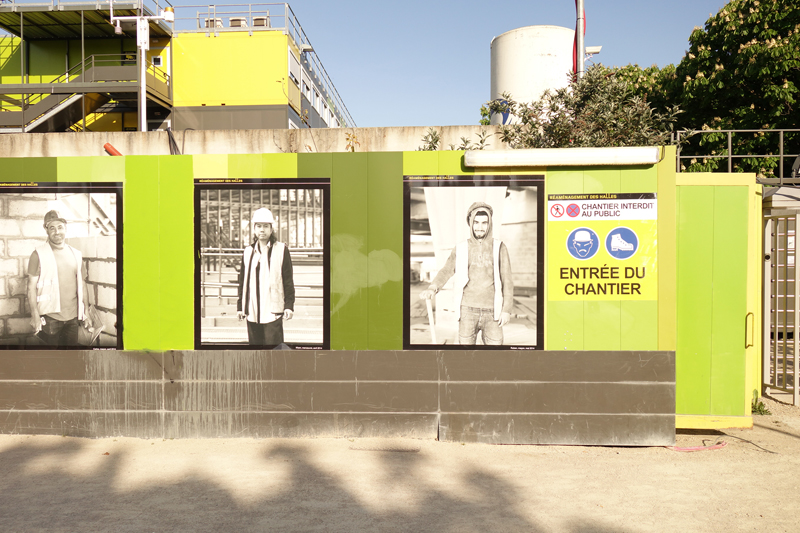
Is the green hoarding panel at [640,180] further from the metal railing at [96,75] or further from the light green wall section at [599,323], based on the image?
the metal railing at [96,75]

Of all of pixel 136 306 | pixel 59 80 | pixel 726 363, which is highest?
pixel 59 80

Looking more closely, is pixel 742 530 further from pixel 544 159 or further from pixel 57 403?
pixel 57 403

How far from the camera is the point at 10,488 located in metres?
4.22

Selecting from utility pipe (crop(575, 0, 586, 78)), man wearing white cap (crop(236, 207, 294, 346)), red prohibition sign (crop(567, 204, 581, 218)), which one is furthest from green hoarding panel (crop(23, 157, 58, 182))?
utility pipe (crop(575, 0, 586, 78))

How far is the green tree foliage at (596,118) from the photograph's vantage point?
6539 mm

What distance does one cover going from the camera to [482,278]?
515 centimetres

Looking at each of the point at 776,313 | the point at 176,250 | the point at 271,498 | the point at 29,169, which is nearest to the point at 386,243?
the point at 176,250

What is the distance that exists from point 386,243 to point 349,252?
0.40m

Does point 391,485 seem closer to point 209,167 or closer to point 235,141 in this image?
point 209,167

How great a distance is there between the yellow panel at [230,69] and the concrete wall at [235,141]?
36.7 ft

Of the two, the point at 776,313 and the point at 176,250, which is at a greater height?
the point at 176,250

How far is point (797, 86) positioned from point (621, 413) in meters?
17.4

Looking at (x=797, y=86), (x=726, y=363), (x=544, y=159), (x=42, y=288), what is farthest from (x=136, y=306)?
(x=797, y=86)


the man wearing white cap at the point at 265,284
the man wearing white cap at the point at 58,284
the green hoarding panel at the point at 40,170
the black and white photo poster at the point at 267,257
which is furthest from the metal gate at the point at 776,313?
the green hoarding panel at the point at 40,170
